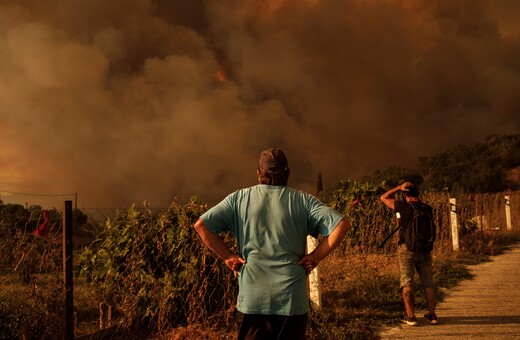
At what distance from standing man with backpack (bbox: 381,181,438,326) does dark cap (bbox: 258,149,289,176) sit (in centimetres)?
362

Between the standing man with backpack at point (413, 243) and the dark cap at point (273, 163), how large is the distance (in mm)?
3622

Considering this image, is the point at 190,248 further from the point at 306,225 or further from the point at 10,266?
the point at 306,225

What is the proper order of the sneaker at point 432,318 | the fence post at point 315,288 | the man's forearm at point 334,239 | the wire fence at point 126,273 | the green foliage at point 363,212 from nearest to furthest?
the man's forearm at point 334,239, the wire fence at point 126,273, the sneaker at point 432,318, the fence post at point 315,288, the green foliage at point 363,212

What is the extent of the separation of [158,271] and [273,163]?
3736 millimetres

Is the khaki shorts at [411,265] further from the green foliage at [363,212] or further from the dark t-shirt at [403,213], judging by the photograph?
the green foliage at [363,212]

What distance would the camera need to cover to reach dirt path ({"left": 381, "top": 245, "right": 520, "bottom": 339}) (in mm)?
6523

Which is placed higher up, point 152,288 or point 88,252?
point 88,252

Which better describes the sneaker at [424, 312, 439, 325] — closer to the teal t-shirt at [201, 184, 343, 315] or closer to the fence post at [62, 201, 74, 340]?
the teal t-shirt at [201, 184, 343, 315]

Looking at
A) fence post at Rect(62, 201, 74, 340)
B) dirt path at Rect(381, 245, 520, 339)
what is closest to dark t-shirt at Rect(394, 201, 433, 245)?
dirt path at Rect(381, 245, 520, 339)

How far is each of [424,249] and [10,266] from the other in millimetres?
5019

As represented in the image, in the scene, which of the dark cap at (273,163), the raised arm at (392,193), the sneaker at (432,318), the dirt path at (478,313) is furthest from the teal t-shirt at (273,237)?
the sneaker at (432,318)

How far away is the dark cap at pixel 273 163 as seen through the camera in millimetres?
3582

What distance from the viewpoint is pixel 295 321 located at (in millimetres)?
3451

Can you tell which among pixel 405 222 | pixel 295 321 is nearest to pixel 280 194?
pixel 295 321
